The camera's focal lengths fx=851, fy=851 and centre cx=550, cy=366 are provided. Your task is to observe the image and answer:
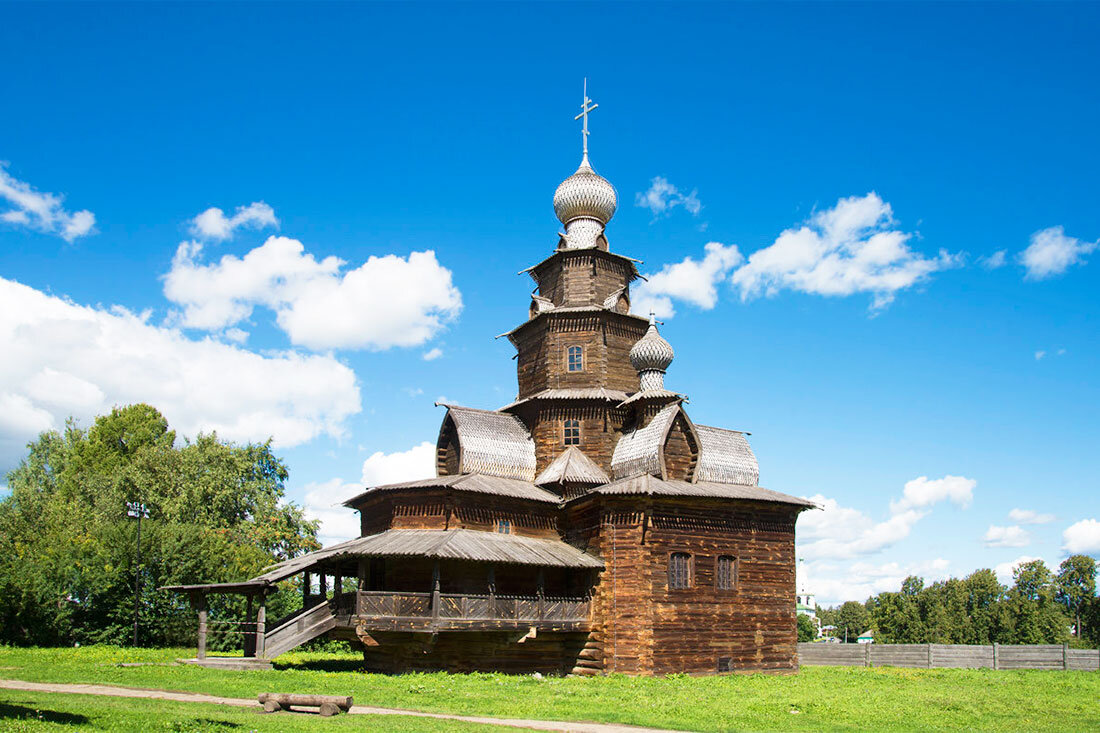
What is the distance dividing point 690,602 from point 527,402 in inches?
374

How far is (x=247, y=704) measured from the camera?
17.3m

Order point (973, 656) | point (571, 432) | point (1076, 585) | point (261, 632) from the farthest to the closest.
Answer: point (1076, 585)
point (973, 656)
point (571, 432)
point (261, 632)

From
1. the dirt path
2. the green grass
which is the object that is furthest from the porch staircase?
the green grass

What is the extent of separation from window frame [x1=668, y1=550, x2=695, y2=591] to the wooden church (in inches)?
2.1

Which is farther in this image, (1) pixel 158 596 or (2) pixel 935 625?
(2) pixel 935 625

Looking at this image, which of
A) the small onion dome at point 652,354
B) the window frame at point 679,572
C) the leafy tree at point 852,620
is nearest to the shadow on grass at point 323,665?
the window frame at point 679,572

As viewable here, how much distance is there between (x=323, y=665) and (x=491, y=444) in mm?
9089

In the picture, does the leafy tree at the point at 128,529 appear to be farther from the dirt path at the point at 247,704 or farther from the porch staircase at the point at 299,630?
the dirt path at the point at 247,704

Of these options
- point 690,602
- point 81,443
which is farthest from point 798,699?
point 81,443

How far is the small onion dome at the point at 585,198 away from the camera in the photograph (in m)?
34.9

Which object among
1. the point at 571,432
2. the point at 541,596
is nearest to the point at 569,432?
the point at 571,432

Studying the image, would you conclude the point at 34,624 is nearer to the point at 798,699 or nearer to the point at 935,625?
the point at 798,699

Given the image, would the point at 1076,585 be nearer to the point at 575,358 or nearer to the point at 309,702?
the point at 575,358

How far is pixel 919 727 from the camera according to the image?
17.2m
